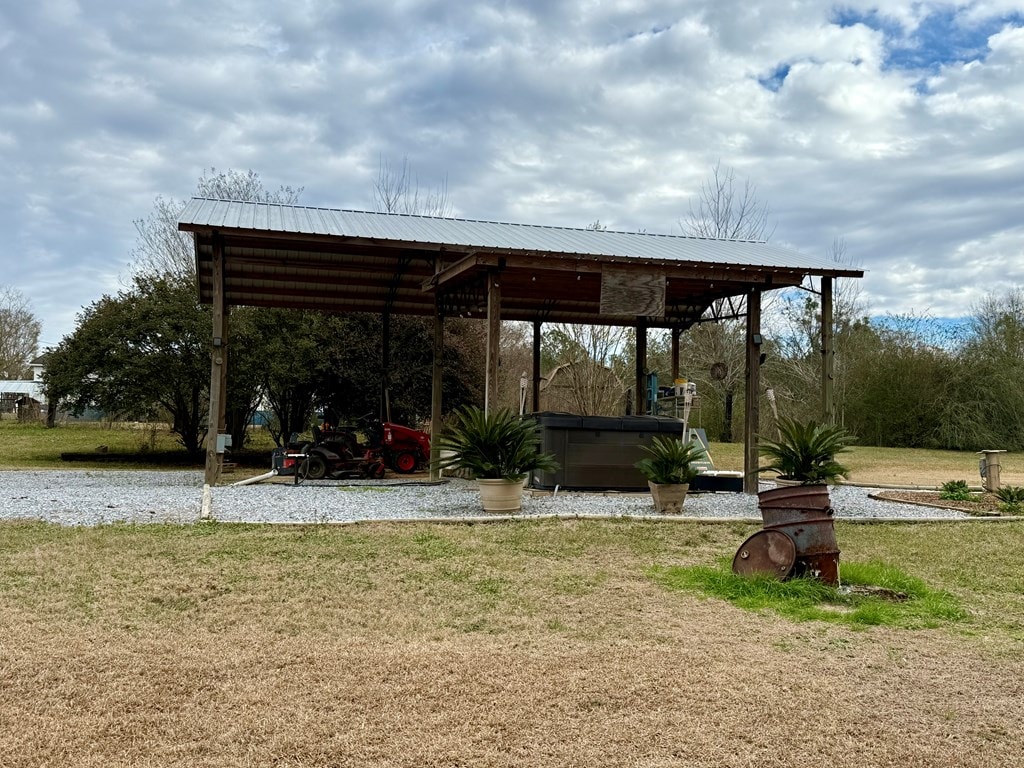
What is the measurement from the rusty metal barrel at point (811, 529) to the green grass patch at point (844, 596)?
0.09m

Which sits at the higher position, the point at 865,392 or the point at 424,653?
the point at 865,392

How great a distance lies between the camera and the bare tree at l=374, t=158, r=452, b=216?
23781mm

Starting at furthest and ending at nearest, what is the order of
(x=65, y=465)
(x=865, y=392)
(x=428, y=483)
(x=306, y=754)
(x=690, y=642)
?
(x=865, y=392), (x=65, y=465), (x=428, y=483), (x=690, y=642), (x=306, y=754)

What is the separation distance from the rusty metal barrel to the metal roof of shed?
484 centimetres

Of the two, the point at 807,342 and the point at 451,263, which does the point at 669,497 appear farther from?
the point at 807,342

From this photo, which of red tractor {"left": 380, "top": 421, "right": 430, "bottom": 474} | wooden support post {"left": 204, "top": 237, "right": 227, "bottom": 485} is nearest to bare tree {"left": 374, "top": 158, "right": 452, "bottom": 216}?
red tractor {"left": 380, "top": 421, "right": 430, "bottom": 474}

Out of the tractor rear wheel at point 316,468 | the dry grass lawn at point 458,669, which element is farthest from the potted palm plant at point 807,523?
the tractor rear wheel at point 316,468

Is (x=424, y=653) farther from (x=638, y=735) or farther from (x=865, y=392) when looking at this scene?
(x=865, y=392)

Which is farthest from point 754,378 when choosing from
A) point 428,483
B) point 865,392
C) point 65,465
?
point 865,392

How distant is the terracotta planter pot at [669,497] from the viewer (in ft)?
26.6

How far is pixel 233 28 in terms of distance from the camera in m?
9.61

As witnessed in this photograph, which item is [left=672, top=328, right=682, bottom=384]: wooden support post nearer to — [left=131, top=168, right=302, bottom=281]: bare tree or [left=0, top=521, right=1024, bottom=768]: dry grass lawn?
[left=0, top=521, right=1024, bottom=768]: dry grass lawn

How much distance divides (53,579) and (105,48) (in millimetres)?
6724

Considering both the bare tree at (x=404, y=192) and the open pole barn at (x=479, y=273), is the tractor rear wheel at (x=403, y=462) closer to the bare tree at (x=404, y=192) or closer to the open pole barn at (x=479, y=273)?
the open pole barn at (x=479, y=273)
